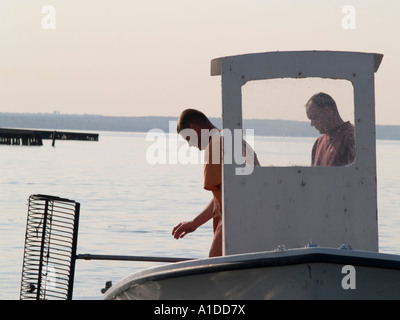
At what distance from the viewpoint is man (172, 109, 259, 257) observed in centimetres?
760

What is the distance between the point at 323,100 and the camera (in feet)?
24.2

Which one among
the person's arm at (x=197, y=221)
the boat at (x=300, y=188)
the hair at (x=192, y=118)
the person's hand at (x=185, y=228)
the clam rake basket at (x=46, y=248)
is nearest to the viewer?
the boat at (x=300, y=188)

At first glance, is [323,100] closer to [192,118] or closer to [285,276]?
[192,118]

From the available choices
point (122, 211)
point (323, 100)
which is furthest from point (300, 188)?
point (122, 211)

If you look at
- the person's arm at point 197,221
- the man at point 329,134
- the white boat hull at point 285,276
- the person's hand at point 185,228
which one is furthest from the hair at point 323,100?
the person's hand at point 185,228

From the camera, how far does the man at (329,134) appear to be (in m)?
7.36

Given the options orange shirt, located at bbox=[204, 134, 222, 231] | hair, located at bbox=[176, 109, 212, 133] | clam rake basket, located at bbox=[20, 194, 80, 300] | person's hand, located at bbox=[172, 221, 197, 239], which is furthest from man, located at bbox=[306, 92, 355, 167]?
clam rake basket, located at bbox=[20, 194, 80, 300]

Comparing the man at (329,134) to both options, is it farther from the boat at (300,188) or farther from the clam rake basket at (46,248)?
the clam rake basket at (46,248)

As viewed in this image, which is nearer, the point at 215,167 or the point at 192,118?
the point at 215,167

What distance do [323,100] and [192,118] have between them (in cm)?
108

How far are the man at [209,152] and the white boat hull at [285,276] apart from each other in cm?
97

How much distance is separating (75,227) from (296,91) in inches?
127

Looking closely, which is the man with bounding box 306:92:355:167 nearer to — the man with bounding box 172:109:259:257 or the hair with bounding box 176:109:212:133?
the man with bounding box 172:109:259:257

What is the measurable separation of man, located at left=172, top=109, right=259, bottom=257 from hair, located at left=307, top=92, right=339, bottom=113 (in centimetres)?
78
